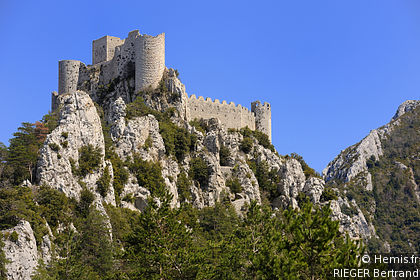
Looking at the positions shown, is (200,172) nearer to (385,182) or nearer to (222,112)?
(222,112)

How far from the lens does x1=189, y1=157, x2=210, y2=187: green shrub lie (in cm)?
6062

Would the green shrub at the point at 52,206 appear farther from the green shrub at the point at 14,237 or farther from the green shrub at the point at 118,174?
the green shrub at the point at 118,174

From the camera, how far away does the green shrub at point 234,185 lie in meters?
62.3

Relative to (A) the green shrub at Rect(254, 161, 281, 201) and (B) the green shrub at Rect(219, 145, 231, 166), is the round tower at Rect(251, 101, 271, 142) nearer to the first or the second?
Result: (A) the green shrub at Rect(254, 161, 281, 201)

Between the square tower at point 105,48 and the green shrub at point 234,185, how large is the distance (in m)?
22.0

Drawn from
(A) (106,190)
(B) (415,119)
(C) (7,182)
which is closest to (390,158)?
(B) (415,119)

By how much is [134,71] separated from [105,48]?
21.7ft

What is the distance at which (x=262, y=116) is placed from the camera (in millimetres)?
80312

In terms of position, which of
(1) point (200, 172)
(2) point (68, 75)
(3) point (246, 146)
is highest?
(2) point (68, 75)

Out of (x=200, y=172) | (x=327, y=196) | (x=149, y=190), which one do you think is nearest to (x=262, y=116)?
(x=327, y=196)

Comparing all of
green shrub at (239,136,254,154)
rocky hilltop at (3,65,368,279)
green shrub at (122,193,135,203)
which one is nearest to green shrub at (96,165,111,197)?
rocky hilltop at (3,65,368,279)

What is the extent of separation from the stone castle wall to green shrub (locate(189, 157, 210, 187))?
A: 1008 centimetres

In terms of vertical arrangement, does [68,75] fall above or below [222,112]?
above

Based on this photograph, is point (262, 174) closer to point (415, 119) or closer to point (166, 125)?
point (166, 125)
